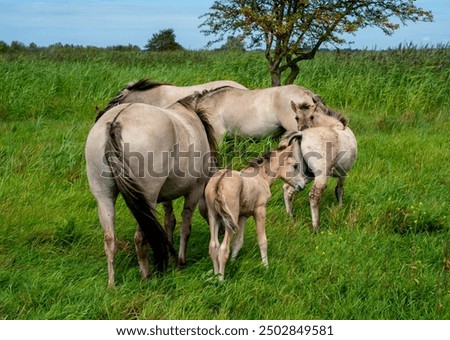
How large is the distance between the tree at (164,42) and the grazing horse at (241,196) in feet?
159

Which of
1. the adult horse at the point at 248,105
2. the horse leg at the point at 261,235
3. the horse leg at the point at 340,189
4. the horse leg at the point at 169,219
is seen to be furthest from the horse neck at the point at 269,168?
the adult horse at the point at 248,105

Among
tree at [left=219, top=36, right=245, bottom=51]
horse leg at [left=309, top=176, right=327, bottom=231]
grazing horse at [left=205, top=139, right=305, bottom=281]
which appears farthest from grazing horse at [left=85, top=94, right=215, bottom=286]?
tree at [left=219, top=36, right=245, bottom=51]

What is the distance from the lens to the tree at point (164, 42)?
175 ft

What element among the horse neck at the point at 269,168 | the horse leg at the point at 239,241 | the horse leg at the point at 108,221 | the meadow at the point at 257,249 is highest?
the horse neck at the point at 269,168

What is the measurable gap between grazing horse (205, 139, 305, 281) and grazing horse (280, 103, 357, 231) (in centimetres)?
76

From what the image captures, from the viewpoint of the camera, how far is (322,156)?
6.66 m

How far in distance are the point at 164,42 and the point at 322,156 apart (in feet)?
160

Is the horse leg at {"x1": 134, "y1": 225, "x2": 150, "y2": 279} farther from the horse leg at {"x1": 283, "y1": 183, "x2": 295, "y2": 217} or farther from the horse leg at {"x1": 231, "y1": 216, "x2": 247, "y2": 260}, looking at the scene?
the horse leg at {"x1": 283, "y1": 183, "x2": 295, "y2": 217}

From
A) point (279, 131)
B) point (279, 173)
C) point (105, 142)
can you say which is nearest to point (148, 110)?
point (105, 142)

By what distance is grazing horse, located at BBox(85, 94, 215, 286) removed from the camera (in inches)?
180

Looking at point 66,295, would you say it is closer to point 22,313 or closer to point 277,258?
point 22,313

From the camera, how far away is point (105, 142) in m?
4.61

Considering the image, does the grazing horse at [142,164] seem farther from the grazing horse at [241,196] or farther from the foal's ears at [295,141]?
the foal's ears at [295,141]
